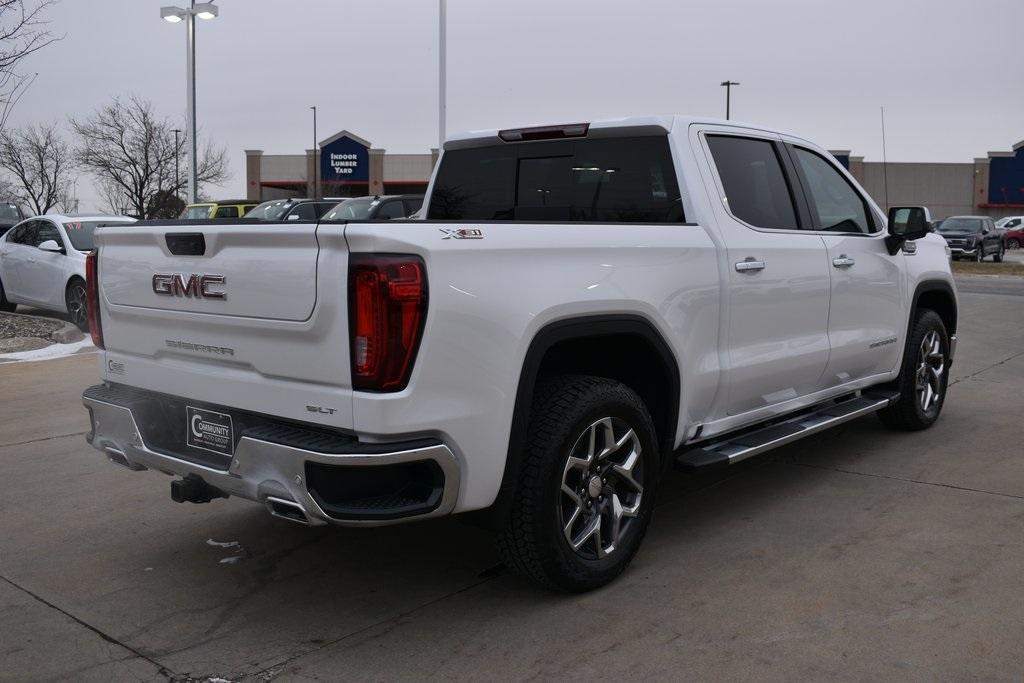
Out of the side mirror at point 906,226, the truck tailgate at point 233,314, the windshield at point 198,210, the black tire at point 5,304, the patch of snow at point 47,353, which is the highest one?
the windshield at point 198,210

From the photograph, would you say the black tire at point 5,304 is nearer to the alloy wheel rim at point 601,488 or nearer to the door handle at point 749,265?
the door handle at point 749,265

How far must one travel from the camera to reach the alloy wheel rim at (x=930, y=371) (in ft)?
22.8

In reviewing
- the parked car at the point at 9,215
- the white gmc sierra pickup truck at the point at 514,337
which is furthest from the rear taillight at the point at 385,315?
the parked car at the point at 9,215

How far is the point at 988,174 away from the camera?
A: 64.0 meters

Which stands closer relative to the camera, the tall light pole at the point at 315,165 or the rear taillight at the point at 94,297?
the rear taillight at the point at 94,297

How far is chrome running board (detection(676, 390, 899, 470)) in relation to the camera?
4676 millimetres

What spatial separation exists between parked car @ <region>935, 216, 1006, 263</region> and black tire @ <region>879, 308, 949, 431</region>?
2813 centimetres

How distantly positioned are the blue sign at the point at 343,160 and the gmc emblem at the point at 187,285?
61.2 metres

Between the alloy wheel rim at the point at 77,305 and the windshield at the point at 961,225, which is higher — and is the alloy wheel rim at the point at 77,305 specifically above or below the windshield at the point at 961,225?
below

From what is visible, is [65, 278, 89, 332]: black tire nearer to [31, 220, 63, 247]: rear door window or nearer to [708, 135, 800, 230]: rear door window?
[31, 220, 63, 247]: rear door window

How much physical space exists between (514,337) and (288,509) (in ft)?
3.23

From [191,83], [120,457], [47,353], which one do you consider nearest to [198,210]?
[191,83]

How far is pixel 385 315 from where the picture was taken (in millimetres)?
3389

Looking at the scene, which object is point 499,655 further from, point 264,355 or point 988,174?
point 988,174
